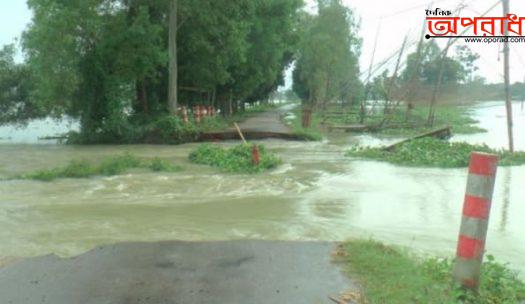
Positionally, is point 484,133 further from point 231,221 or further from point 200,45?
point 231,221

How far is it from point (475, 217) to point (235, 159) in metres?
10.7

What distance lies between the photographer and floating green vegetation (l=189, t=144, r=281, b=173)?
47.0 feet

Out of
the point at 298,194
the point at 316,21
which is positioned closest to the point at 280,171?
the point at 298,194

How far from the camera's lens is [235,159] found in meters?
15.1

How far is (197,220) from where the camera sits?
846 centimetres

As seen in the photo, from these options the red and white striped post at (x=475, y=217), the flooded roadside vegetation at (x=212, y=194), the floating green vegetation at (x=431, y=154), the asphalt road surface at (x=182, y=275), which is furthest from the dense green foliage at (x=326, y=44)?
the red and white striped post at (x=475, y=217)

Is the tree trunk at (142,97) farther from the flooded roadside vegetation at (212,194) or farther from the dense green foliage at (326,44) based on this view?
the dense green foliage at (326,44)

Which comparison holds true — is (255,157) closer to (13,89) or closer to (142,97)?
(142,97)

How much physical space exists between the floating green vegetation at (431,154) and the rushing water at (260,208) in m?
0.80

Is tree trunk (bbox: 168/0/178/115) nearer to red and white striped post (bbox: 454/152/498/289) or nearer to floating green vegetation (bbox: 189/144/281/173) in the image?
floating green vegetation (bbox: 189/144/281/173)

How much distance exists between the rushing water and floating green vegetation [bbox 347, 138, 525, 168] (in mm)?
800

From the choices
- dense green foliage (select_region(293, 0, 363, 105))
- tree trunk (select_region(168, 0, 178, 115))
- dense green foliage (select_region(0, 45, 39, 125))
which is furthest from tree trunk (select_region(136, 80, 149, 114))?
dense green foliage (select_region(293, 0, 363, 105))

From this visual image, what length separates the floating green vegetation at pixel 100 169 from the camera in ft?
42.4

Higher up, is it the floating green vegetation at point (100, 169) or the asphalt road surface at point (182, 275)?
the asphalt road surface at point (182, 275)
